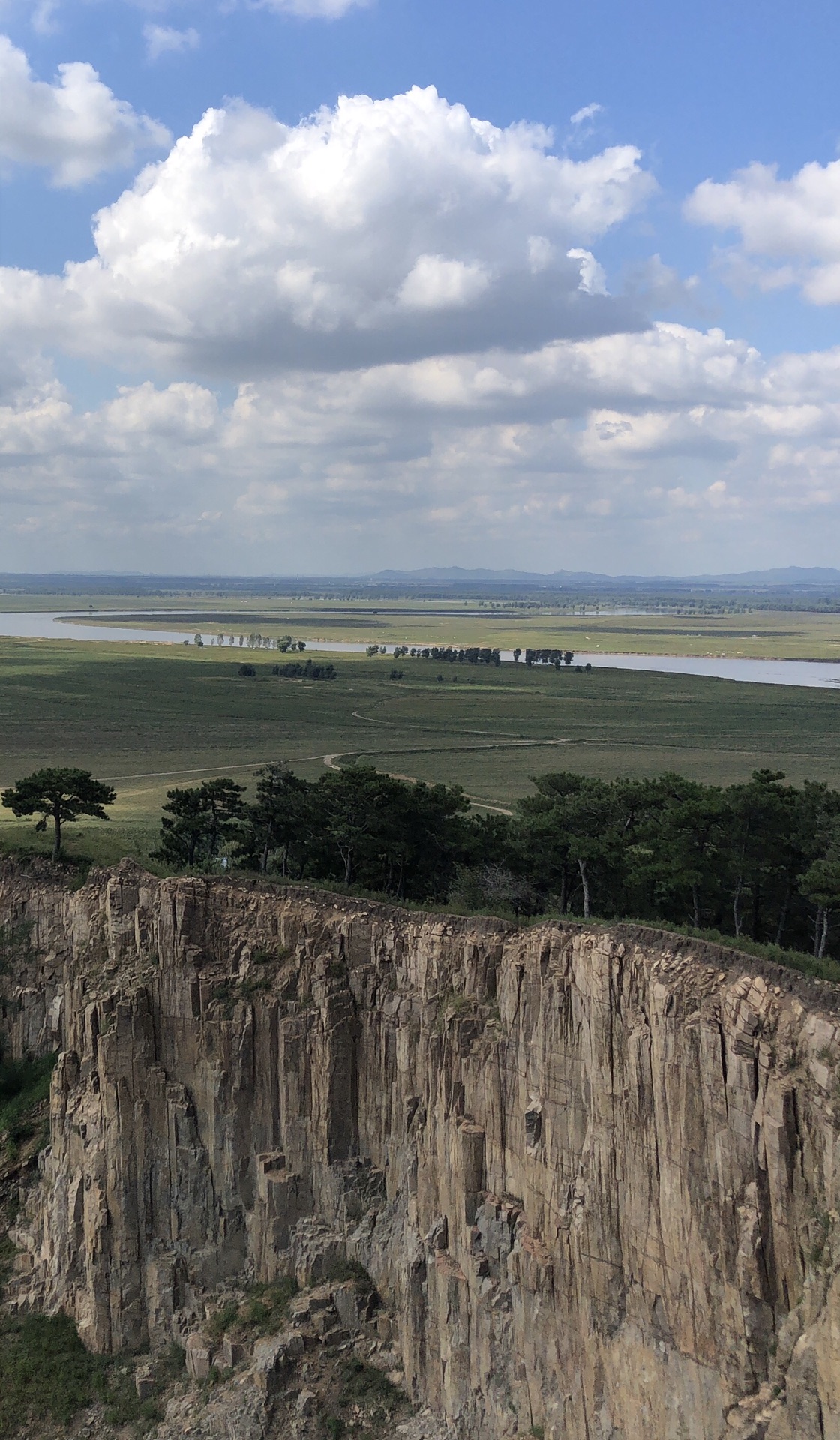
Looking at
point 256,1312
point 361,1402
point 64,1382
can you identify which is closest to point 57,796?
point 64,1382

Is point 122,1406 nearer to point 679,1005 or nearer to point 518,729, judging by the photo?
point 679,1005

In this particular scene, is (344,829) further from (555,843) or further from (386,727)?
(386,727)

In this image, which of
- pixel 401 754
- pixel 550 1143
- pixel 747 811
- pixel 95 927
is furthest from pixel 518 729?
pixel 550 1143

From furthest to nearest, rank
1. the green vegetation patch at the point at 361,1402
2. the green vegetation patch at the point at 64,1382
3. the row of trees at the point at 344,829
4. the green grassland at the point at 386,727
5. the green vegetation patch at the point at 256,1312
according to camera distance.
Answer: the green grassland at the point at 386,727 < the row of trees at the point at 344,829 < the green vegetation patch at the point at 64,1382 < the green vegetation patch at the point at 256,1312 < the green vegetation patch at the point at 361,1402

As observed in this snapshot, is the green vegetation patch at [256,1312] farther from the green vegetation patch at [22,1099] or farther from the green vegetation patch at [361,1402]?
the green vegetation patch at [22,1099]

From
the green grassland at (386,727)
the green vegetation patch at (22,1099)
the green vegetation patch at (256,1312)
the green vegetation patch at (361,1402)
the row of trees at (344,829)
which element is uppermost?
the row of trees at (344,829)

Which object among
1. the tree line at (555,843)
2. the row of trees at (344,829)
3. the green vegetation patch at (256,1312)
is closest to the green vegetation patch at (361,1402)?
the green vegetation patch at (256,1312)

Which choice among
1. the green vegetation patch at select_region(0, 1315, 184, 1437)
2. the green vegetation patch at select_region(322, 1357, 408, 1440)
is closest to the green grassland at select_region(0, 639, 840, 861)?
the green vegetation patch at select_region(0, 1315, 184, 1437)

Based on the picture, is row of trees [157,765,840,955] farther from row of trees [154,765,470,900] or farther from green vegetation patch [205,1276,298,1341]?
green vegetation patch [205,1276,298,1341]
